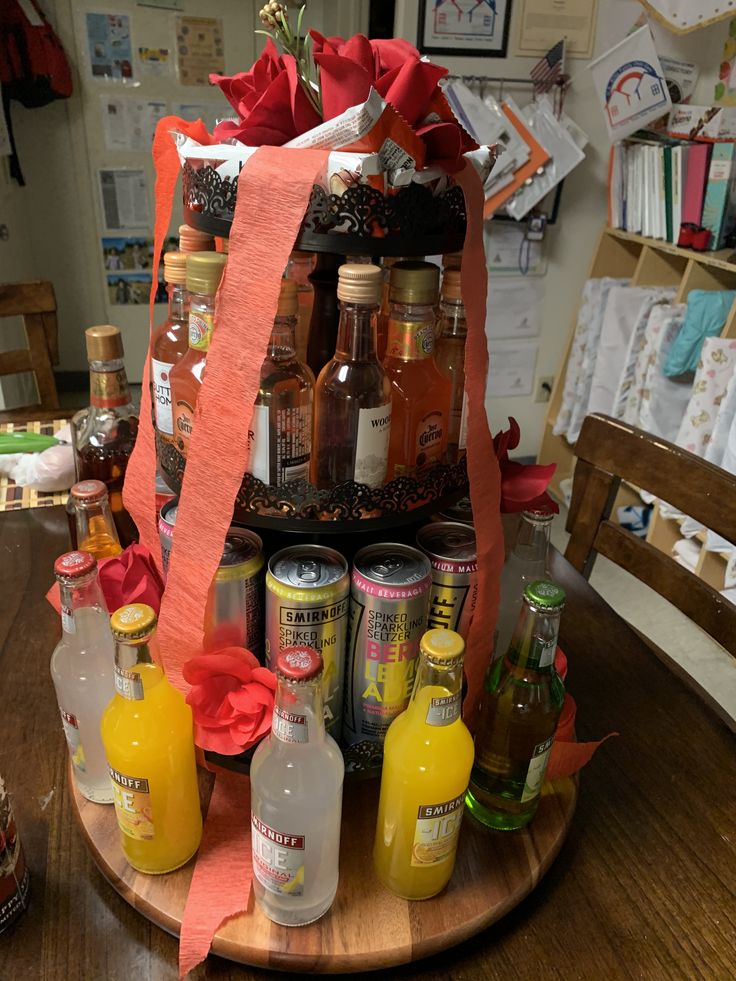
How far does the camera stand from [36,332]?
176 cm

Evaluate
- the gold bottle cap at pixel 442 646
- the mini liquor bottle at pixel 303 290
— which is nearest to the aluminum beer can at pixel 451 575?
the gold bottle cap at pixel 442 646

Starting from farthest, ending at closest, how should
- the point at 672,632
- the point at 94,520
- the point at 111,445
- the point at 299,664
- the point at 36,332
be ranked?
1. the point at 672,632
2. the point at 36,332
3. the point at 111,445
4. the point at 94,520
5. the point at 299,664

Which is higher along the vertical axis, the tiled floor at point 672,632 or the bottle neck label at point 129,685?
the bottle neck label at point 129,685

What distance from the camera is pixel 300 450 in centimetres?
63

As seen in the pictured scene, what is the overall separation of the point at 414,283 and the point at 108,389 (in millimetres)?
438

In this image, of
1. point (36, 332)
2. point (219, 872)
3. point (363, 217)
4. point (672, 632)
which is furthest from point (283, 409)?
point (672, 632)

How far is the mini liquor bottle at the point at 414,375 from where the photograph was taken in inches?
24.6

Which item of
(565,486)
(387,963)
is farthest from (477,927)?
(565,486)

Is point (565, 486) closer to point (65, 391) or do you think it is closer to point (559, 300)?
point (559, 300)

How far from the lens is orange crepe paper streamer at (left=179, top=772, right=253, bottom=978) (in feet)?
1.90

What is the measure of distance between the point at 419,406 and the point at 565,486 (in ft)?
7.43

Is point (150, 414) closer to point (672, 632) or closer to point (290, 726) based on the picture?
point (290, 726)

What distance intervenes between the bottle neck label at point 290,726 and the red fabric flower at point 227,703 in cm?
8

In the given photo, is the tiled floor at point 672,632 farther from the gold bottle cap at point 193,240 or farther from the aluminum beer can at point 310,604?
the gold bottle cap at point 193,240
